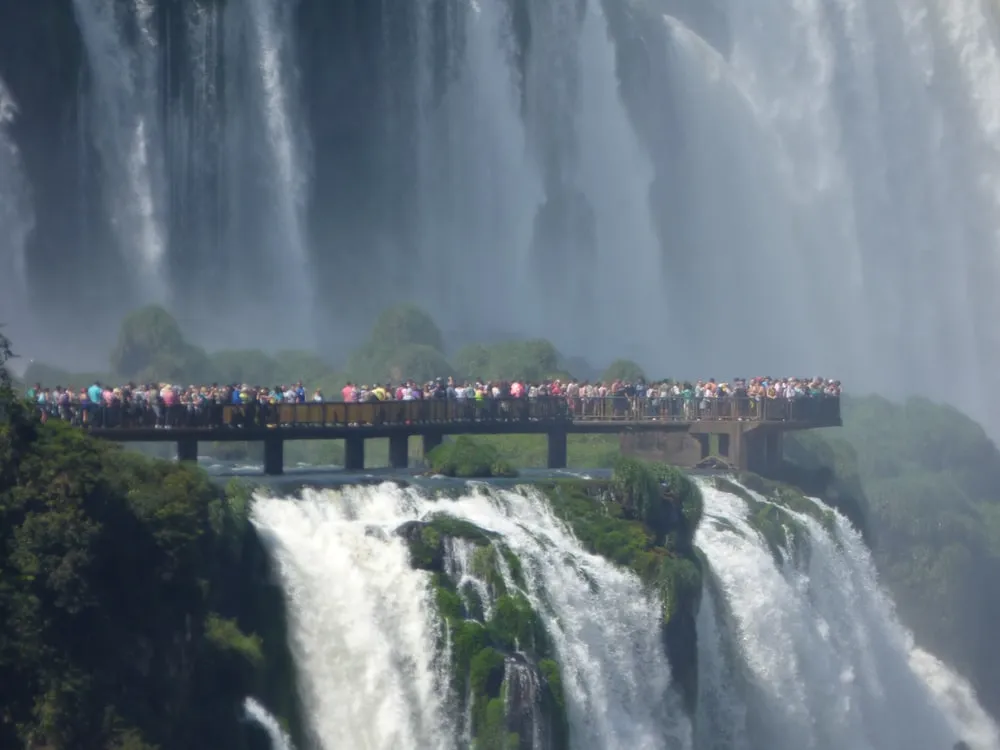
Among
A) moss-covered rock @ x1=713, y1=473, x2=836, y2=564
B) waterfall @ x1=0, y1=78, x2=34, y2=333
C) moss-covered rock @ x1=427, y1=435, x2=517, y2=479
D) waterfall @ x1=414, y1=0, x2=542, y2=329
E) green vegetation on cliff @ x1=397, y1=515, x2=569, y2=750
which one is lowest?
green vegetation on cliff @ x1=397, y1=515, x2=569, y2=750

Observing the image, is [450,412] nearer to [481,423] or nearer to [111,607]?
[481,423]

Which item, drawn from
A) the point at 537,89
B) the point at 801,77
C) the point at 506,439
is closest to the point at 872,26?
the point at 801,77

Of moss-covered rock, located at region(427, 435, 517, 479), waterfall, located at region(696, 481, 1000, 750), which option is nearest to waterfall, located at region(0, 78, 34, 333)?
moss-covered rock, located at region(427, 435, 517, 479)

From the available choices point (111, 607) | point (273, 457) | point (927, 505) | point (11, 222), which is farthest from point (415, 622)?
point (927, 505)

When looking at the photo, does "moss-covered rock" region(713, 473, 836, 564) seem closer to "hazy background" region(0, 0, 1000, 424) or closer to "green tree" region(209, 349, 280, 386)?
"green tree" region(209, 349, 280, 386)

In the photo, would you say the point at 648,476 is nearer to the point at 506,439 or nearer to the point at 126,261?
the point at 506,439

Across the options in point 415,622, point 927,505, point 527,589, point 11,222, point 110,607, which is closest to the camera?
point 110,607
